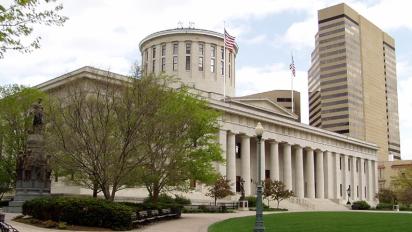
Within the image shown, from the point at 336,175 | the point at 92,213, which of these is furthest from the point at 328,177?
the point at 92,213

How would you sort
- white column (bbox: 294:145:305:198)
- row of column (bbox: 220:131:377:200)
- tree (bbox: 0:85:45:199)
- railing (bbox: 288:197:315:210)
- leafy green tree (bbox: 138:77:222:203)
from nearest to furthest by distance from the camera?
leafy green tree (bbox: 138:77:222:203), tree (bbox: 0:85:45:199), row of column (bbox: 220:131:377:200), railing (bbox: 288:197:315:210), white column (bbox: 294:145:305:198)

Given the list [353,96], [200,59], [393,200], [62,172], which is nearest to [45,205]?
[62,172]

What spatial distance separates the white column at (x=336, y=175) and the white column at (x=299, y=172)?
1070 centimetres

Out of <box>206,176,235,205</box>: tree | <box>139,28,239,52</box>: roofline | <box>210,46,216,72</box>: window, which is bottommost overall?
<box>206,176,235,205</box>: tree

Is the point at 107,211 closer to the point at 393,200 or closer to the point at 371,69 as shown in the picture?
the point at 393,200

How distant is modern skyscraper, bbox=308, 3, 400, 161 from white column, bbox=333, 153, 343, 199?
8225 centimetres

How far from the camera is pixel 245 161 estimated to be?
67.5 meters

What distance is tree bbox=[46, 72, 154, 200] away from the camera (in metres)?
28.0

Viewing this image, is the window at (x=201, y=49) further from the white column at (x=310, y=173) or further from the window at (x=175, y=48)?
the white column at (x=310, y=173)

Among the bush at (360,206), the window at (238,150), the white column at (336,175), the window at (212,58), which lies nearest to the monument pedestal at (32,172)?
the window at (238,150)

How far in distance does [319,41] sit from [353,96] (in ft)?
74.7

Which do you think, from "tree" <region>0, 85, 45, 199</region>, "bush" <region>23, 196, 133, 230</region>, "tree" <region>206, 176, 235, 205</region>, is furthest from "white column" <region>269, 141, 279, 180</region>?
"bush" <region>23, 196, 133, 230</region>

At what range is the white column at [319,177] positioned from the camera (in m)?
82.9

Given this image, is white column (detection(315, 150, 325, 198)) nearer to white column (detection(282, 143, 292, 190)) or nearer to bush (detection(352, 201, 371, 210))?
bush (detection(352, 201, 371, 210))
